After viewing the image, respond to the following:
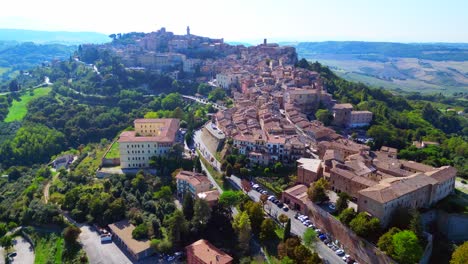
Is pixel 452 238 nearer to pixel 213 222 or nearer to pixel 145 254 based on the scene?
pixel 213 222

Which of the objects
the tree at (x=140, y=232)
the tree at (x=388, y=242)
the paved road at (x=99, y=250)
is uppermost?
the tree at (x=388, y=242)

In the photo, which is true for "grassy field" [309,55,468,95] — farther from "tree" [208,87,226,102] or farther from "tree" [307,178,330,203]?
"tree" [307,178,330,203]

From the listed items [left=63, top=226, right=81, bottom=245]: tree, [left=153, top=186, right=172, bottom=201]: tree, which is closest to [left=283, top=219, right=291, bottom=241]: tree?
[left=153, top=186, right=172, bottom=201]: tree

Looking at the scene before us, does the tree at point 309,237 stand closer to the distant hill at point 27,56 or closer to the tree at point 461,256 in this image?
the tree at point 461,256

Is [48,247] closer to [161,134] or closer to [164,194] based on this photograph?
[164,194]

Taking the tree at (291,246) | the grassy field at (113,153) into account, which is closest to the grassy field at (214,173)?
the grassy field at (113,153)

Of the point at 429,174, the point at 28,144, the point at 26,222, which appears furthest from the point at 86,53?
the point at 429,174
